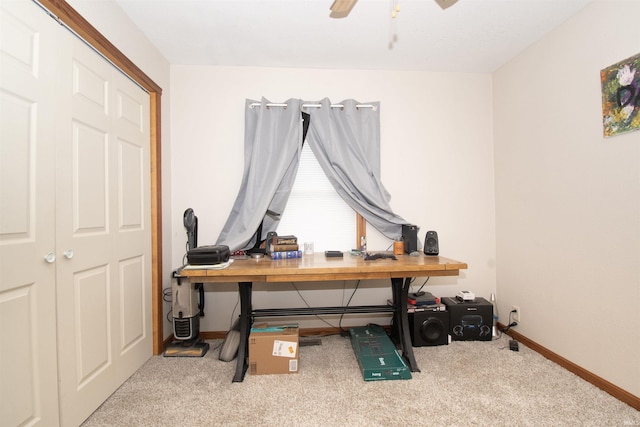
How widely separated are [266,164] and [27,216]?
1599mm

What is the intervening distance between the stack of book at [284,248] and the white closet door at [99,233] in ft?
3.35

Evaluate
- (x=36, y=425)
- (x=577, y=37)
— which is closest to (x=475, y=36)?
(x=577, y=37)

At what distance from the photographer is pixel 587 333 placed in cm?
185

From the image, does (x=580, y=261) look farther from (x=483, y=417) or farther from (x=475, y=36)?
(x=475, y=36)

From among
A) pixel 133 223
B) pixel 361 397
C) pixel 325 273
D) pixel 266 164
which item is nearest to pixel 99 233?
pixel 133 223

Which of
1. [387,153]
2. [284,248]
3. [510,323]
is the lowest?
[510,323]

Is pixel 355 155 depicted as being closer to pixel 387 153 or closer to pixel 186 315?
pixel 387 153

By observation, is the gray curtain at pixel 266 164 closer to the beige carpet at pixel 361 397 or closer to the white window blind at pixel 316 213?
the white window blind at pixel 316 213

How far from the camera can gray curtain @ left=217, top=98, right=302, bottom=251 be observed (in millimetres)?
2432

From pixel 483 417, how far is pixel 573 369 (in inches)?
39.5

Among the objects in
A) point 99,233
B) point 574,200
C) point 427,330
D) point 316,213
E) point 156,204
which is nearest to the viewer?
point 99,233

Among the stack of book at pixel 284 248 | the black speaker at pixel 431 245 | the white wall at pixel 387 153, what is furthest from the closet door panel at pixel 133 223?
the black speaker at pixel 431 245

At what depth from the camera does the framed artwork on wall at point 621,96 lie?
158cm

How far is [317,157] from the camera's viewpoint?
254cm
